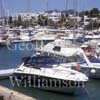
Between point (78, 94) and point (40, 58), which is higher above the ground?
point (40, 58)

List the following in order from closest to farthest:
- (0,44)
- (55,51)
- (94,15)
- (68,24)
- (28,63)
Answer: (28,63), (55,51), (0,44), (68,24), (94,15)

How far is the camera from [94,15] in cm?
13212

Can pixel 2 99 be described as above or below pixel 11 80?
above

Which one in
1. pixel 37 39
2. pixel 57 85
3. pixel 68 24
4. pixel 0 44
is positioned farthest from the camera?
pixel 68 24

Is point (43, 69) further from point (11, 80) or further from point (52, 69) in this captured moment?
point (11, 80)

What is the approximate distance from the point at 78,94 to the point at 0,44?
141ft

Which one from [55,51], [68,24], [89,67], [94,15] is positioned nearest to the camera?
[89,67]

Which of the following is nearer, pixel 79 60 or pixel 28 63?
pixel 28 63

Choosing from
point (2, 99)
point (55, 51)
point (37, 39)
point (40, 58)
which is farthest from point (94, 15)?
point (2, 99)

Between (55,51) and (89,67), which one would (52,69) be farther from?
(55,51)

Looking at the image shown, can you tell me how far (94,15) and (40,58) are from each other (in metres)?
110

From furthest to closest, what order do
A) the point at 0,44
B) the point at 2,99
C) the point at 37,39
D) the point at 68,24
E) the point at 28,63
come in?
1. the point at 68,24
2. the point at 37,39
3. the point at 0,44
4. the point at 28,63
5. the point at 2,99

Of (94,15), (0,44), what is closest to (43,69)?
(0,44)

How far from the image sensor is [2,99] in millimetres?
12766
